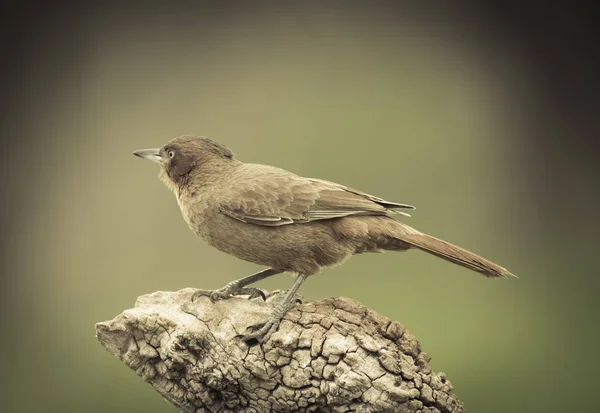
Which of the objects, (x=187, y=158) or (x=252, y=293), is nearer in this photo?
(x=187, y=158)

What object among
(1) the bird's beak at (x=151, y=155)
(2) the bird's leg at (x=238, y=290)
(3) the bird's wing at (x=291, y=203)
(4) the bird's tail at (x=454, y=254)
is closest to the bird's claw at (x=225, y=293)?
(2) the bird's leg at (x=238, y=290)

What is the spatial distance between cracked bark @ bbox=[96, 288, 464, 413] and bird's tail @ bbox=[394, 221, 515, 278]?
0.57m

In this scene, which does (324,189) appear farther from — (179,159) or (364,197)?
(179,159)

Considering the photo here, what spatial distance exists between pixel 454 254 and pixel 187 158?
199 cm

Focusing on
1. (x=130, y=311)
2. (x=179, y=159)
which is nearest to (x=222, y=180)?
(x=179, y=159)

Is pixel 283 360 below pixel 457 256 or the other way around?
below

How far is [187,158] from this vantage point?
5.51m

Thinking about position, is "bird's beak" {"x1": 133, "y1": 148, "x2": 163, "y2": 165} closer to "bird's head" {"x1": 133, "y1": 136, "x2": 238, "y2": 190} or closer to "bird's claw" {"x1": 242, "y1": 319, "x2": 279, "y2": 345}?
"bird's head" {"x1": 133, "y1": 136, "x2": 238, "y2": 190}

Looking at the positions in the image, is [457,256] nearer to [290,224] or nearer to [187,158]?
[290,224]

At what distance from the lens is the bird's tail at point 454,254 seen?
16.8 ft

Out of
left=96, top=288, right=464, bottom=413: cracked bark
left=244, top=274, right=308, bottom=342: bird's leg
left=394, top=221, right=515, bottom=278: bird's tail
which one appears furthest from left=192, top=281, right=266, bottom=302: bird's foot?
left=394, top=221, right=515, bottom=278: bird's tail

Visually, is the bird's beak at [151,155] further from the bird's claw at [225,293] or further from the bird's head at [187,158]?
the bird's claw at [225,293]

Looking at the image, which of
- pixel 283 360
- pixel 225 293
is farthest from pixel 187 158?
pixel 283 360

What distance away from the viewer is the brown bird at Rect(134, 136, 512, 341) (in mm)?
5246
